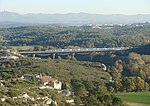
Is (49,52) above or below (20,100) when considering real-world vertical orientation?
below

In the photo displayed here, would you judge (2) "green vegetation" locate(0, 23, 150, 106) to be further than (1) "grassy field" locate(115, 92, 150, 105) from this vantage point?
No

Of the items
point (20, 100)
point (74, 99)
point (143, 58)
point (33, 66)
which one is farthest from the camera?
point (143, 58)

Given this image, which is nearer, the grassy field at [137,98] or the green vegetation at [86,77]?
the green vegetation at [86,77]

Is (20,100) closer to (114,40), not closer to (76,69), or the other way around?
(76,69)

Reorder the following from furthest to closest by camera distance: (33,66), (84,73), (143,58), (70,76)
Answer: (143,58)
(33,66)
(84,73)
(70,76)

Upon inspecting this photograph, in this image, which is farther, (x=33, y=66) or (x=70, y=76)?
(x=33, y=66)

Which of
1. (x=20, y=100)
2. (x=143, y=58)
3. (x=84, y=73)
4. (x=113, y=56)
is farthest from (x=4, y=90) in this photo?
(x=113, y=56)

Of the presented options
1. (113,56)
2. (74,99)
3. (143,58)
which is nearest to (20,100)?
(74,99)

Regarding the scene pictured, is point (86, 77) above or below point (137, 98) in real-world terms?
below

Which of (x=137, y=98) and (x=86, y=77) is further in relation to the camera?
(x=86, y=77)
